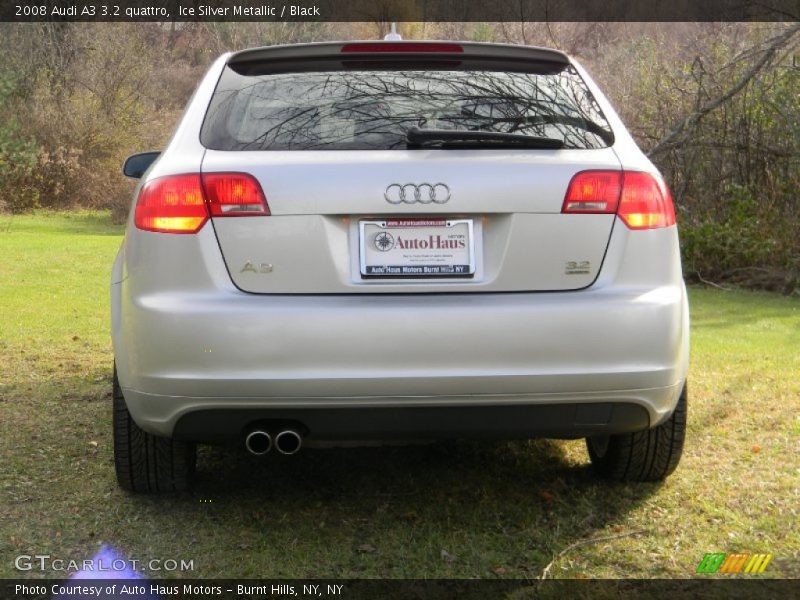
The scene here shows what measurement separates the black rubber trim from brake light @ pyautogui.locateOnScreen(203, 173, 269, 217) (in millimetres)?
621

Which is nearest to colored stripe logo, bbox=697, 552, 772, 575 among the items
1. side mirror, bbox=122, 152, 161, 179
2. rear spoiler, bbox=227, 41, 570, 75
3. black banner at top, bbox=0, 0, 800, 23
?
rear spoiler, bbox=227, 41, 570, 75

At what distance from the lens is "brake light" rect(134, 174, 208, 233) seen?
3471 mm

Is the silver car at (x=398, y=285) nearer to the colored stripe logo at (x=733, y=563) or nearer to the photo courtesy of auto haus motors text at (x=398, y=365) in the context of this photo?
the photo courtesy of auto haus motors text at (x=398, y=365)

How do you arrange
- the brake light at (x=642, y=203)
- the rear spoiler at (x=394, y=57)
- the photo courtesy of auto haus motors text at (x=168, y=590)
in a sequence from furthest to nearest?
the rear spoiler at (x=394, y=57) → the brake light at (x=642, y=203) → the photo courtesy of auto haus motors text at (x=168, y=590)

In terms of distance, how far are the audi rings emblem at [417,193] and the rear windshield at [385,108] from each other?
0.20 m

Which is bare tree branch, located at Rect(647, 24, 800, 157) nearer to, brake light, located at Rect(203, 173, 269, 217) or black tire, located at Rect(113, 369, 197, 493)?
black tire, located at Rect(113, 369, 197, 493)

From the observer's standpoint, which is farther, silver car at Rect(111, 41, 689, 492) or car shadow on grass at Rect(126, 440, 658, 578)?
car shadow on grass at Rect(126, 440, 658, 578)

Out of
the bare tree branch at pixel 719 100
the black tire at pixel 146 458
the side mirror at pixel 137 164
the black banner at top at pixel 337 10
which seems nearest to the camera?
the black tire at pixel 146 458

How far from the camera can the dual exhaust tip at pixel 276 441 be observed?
3568 millimetres

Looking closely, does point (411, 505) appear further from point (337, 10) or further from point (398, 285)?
point (337, 10)

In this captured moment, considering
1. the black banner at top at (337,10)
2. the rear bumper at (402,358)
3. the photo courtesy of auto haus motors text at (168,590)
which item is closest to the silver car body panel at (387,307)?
the rear bumper at (402,358)

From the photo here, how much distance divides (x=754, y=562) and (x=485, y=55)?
6.44 ft

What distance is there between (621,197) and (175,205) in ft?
4.65

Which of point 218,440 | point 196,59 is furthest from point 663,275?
point 196,59
